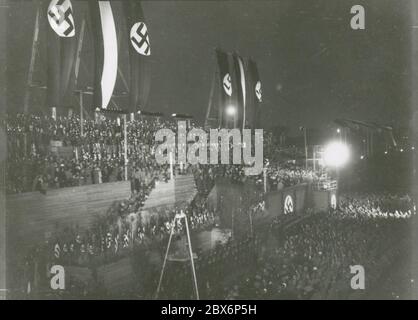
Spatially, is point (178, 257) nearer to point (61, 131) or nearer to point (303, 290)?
point (303, 290)

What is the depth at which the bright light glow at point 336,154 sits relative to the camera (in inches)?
792

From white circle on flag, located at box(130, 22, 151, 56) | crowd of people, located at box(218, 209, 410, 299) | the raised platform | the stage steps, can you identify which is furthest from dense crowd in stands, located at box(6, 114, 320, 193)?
crowd of people, located at box(218, 209, 410, 299)

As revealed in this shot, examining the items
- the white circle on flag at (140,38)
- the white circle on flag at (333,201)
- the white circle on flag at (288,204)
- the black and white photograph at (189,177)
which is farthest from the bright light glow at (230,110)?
the white circle on flag at (333,201)

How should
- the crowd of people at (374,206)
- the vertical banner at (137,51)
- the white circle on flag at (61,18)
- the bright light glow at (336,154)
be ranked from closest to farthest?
the white circle on flag at (61,18), the vertical banner at (137,51), the crowd of people at (374,206), the bright light glow at (336,154)

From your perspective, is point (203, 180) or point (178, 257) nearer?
point (178, 257)

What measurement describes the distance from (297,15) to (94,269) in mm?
10219

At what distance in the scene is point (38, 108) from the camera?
54.8ft

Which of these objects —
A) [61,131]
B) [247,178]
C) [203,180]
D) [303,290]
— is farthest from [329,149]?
[61,131]

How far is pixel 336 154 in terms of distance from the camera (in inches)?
798

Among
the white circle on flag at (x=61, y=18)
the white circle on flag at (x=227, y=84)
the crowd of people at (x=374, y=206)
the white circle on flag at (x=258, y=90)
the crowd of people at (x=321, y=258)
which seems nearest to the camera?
the white circle on flag at (x=61, y=18)

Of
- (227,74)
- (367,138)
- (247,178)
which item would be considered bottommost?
(247,178)

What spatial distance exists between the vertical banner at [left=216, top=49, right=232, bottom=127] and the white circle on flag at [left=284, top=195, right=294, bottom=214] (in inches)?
165

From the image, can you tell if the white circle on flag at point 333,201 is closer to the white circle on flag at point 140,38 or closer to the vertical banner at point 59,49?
the white circle on flag at point 140,38

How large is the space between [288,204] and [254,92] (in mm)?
5185
